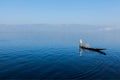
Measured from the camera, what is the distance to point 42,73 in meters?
35.6

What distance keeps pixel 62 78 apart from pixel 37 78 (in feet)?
15.5

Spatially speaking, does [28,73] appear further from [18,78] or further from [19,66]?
[19,66]

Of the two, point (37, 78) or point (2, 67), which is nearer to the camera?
point (37, 78)

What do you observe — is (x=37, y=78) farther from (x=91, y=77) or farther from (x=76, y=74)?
(x=91, y=77)

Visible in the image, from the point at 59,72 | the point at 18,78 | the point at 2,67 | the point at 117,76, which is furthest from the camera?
the point at 2,67

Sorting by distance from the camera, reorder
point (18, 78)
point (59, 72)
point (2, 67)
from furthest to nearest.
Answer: point (2, 67) → point (59, 72) → point (18, 78)

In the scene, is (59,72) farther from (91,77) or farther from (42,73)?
(91,77)

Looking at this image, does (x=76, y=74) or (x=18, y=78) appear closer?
(x=18, y=78)

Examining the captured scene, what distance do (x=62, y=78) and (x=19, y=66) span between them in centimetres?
1349

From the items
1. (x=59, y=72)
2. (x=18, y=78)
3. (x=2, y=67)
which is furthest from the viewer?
(x=2, y=67)

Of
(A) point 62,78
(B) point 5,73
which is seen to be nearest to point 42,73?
(A) point 62,78

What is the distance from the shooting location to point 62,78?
32.6m

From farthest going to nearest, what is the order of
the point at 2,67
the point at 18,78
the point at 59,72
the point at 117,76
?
the point at 2,67 < the point at 59,72 < the point at 117,76 < the point at 18,78

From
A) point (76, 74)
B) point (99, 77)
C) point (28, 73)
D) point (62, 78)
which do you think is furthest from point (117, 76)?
point (28, 73)
